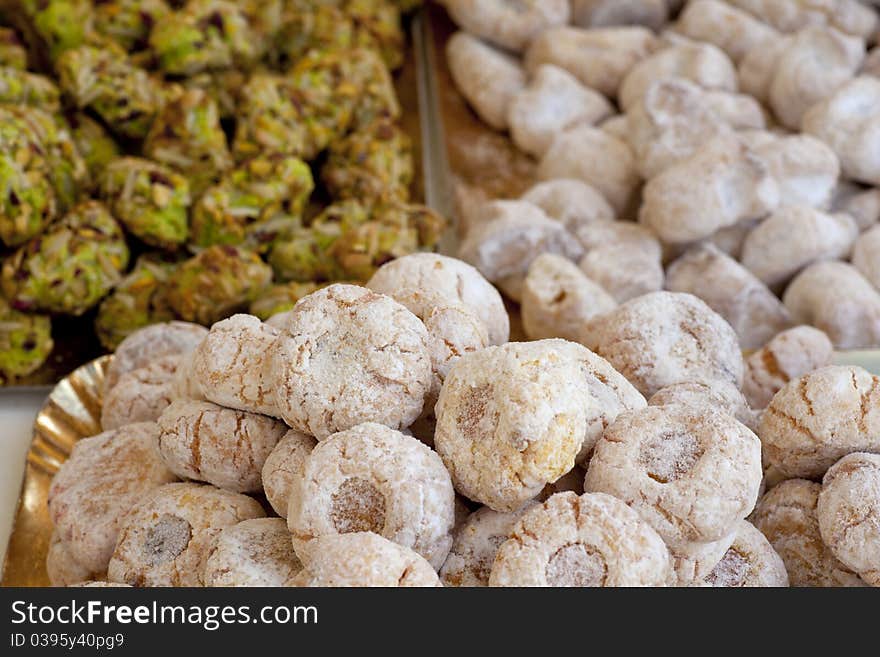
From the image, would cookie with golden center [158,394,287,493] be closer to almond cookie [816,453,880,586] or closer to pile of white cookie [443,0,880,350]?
almond cookie [816,453,880,586]

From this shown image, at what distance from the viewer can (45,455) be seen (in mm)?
1492

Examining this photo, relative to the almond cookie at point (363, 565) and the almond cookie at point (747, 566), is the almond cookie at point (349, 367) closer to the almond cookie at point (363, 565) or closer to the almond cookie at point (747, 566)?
the almond cookie at point (363, 565)

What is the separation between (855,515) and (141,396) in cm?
92

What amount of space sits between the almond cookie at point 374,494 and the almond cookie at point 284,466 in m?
0.06

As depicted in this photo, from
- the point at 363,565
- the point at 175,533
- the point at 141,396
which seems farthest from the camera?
the point at 141,396

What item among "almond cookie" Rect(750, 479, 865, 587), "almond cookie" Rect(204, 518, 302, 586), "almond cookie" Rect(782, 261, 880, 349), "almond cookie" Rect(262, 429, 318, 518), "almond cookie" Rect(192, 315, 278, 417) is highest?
"almond cookie" Rect(192, 315, 278, 417)

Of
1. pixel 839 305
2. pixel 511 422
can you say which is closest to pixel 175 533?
pixel 511 422

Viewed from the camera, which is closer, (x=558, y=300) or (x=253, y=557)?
(x=253, y=557)

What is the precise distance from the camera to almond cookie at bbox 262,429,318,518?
101 cm

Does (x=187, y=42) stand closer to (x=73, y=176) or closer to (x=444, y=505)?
(x=73, y=176)

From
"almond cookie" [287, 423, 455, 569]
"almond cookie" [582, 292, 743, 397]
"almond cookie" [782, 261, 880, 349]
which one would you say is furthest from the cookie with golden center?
"almond cookie" [782, 261, 880, 349]

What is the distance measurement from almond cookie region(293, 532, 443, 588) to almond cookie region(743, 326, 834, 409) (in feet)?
2.74

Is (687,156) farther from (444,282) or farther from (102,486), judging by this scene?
(102,486)
